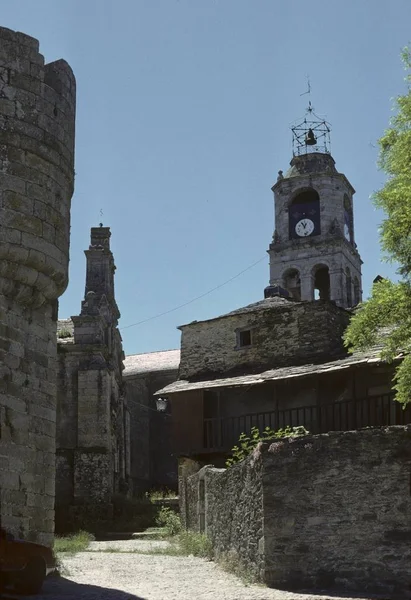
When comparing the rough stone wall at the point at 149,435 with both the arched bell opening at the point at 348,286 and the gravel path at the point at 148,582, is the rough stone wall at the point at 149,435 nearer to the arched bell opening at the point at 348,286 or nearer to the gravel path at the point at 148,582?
the arched bell opening at the point at 348,286

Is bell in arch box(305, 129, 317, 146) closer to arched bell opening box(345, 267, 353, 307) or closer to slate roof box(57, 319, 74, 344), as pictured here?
arched bell opening box(345, 267, 353, 307)

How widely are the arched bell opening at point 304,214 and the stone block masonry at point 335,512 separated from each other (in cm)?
3956

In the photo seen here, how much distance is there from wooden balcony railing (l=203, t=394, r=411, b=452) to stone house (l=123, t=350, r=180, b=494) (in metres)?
13.4

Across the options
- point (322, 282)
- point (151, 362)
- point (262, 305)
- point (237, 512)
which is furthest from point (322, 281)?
point (237, 512)

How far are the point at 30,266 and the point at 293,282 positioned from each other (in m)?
40.0

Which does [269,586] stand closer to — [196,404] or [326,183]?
[196,404]

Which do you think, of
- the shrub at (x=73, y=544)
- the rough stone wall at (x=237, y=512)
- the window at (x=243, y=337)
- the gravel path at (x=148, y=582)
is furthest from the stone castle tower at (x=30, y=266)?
the window at (x=243, y=337)

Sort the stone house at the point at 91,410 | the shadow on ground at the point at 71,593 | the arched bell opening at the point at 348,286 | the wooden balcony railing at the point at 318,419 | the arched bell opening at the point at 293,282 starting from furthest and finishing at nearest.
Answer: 1. the arched bell opening at the point at 348,286
2. the arched bell opening at the point at 293,282
3. the stone house at the point at 91,410
4. the wooden balcony railing at the point at 318,419
5. the shadow on ground at the point at 71,593

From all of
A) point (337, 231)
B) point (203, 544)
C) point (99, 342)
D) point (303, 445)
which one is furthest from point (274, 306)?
point (337, 231)

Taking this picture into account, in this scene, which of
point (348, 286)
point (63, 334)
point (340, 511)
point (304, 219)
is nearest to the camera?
point (340, 511)

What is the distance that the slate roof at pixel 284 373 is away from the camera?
2169cm

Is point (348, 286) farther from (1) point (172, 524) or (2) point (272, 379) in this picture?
(1) point (172, 524)

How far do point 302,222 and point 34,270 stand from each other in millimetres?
40950

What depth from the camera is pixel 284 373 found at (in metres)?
23.5
